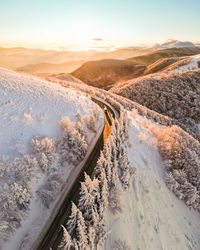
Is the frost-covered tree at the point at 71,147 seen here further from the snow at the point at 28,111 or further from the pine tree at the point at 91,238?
the pine tree at the point at 91,238

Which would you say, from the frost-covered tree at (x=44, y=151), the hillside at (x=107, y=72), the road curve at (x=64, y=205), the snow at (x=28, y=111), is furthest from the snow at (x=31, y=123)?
the hillside at (x=107, y=72)

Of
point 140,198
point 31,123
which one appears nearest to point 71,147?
point 31,123

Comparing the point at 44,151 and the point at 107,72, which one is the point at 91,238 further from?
the point at 107,72

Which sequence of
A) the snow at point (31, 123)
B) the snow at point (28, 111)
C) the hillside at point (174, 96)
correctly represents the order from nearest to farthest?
the snow at point (31, 123) < the snow at point (28, 111) < the hillside at point (174, 96)

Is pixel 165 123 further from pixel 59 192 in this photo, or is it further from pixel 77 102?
pixel 59 192

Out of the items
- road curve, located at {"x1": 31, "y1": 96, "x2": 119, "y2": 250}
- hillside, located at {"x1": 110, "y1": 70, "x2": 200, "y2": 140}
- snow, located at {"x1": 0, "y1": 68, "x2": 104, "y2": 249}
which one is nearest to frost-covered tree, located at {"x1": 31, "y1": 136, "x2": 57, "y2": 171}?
snow, located at {"x1": 0, "y1": 68, "x2": 104, "y2": 249}

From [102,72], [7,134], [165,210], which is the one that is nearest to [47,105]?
[7,134]

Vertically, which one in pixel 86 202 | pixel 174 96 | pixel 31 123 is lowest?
pixel 86 202
